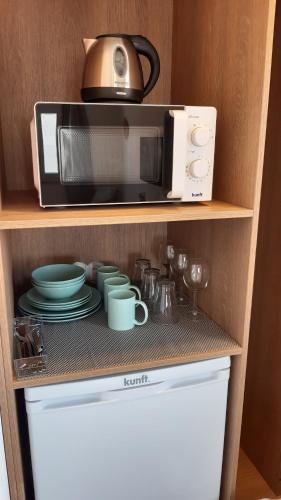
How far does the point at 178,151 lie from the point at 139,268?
23.0 inches

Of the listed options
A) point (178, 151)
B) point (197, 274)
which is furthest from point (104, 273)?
point (178, 151)

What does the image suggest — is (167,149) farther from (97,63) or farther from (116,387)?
(116,387)

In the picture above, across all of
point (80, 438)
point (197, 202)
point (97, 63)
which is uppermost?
point (97, 63)

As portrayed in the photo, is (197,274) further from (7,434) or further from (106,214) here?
(7,434)

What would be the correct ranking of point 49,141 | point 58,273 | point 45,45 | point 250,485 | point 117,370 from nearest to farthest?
point 49,141 < point 117,370 < point 45,45 < point 58,273 < point 250,485

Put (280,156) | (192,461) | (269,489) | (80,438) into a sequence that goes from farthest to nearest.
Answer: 1. (269,489)
2. (280,156)
3. (192,461)
4. (80,438)

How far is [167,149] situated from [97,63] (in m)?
0.30

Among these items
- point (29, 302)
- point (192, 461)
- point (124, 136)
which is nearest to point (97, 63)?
point (124, 136)

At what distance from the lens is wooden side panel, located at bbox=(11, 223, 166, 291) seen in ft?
4.59

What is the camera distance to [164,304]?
1.24m

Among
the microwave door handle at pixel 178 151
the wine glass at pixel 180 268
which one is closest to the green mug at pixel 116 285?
the wine glass at pixel 180 268

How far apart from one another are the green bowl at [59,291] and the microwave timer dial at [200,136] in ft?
1.84

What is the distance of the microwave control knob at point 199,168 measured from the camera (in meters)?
1.00

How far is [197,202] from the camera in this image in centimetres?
112
